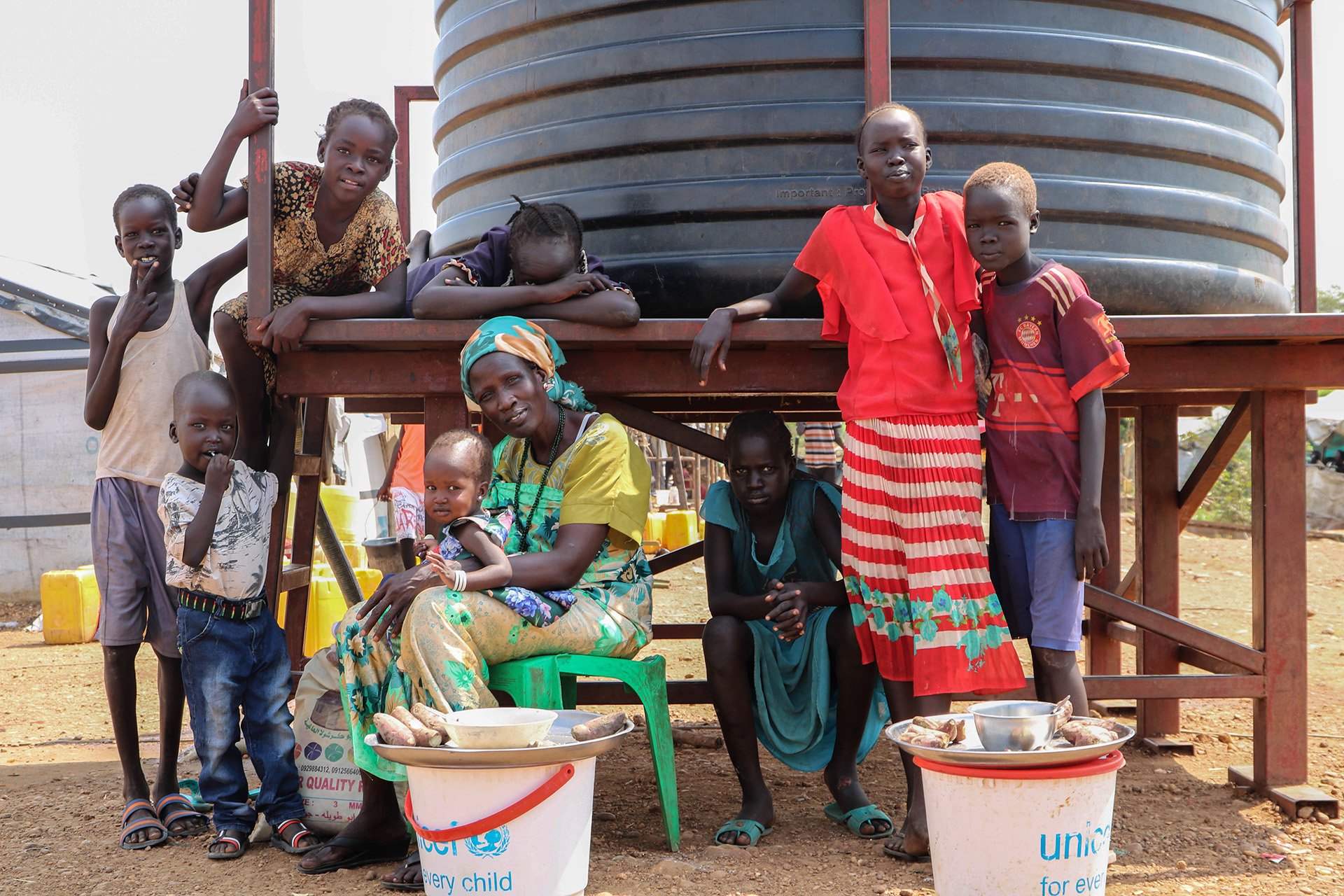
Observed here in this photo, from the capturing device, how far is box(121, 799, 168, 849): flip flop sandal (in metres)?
3.38

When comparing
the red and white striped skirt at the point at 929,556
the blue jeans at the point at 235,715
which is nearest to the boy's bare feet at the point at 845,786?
the red and white striped skirt at the point at 929,556

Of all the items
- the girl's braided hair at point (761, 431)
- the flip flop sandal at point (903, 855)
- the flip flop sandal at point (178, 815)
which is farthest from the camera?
the girl's braided hair at point (761, 431)

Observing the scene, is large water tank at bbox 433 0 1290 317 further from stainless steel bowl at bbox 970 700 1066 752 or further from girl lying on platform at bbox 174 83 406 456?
stainless steel bowl at bbox 970 700 1066 752

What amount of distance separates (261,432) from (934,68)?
2503mm

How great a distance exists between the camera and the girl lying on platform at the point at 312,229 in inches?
131

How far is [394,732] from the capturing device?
7.93ft

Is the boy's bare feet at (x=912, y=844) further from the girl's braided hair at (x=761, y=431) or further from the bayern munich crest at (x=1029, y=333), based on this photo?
the bayern munich crest at (x=1029, y=333)

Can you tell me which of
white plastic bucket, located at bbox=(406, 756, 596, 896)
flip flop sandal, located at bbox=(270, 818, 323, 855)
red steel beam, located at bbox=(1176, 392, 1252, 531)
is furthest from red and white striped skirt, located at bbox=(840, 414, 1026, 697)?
flip flop sandal, located at bbox=(270, 818, 323, 855)

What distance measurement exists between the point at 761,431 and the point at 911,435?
567 millimetres

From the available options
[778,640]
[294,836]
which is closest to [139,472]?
[294,836]

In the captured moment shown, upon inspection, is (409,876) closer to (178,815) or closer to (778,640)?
(178,815)

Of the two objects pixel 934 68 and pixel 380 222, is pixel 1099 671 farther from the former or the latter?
pixel 380 222

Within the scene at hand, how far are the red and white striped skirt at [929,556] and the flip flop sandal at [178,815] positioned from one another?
84.7 inches

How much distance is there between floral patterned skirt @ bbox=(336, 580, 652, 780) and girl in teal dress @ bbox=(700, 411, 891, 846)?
20.0 inches
